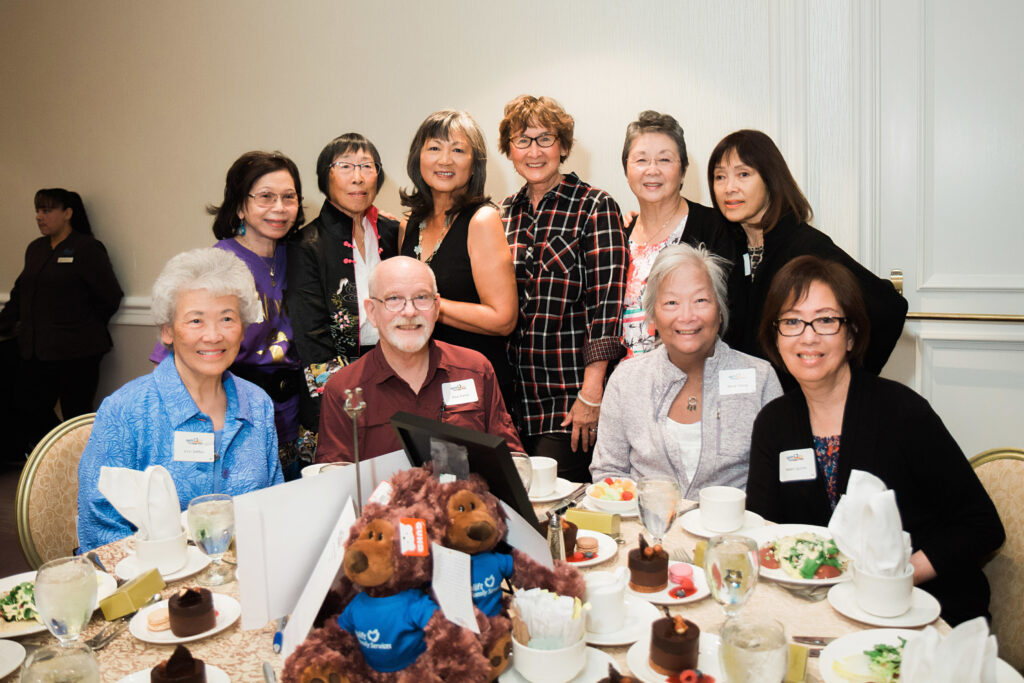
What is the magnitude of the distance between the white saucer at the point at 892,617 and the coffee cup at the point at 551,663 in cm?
52

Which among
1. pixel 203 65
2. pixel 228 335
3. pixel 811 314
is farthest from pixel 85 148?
pixel 811 314

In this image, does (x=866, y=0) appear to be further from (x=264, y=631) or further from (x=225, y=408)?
(x=264, y=631)

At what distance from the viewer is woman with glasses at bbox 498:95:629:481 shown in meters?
2.97

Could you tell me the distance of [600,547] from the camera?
169 centimetres

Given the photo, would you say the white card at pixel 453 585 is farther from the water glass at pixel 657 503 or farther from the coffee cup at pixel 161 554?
the coffee cup at pixel 161 554

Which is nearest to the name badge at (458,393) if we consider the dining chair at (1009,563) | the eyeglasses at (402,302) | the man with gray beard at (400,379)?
the man with gray beard at (400,379)

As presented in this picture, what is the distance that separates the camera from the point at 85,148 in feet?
18.7

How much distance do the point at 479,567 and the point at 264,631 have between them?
49cm

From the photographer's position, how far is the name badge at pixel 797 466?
6.48 ft

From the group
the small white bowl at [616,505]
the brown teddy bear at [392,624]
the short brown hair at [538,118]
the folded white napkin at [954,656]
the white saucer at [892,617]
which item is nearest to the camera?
the folded white napkin at [954,656]

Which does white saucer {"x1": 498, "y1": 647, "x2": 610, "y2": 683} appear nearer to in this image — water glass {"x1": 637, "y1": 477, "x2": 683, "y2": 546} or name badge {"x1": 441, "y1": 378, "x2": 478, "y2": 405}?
water glass {"x1": 637, "y1": 477, "x2": 683, "y2": 546}

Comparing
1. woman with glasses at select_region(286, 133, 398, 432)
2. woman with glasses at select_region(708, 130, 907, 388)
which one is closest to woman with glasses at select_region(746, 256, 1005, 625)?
woman with glasses at select_region(708, 130, 907, 388)

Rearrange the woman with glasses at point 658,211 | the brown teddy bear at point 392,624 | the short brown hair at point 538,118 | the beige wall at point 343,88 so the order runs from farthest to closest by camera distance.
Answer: the beige wall at point 343,88, the short brown hair at point 538,118, the woman with glasses at point 658,211, the brown teddy bear at point 392,624

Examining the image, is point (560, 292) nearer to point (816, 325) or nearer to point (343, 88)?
point (816, 325)
